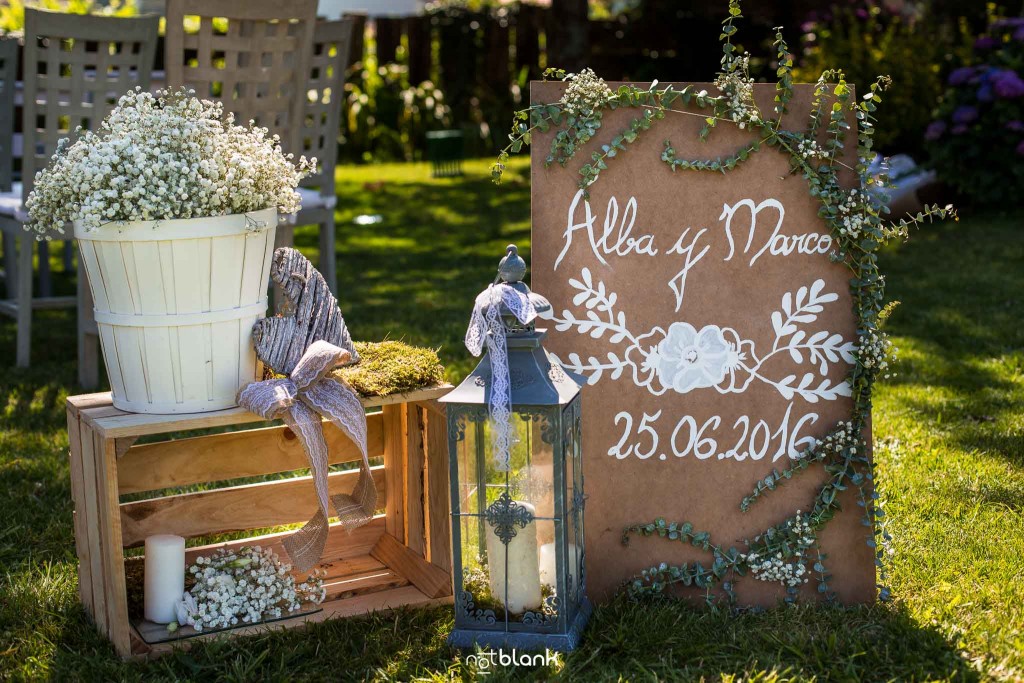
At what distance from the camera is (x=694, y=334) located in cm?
226

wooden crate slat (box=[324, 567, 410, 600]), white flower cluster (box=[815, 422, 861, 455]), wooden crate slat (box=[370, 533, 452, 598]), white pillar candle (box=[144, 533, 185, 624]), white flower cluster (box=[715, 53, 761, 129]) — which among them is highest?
white flower cluster (box=[715, 53, 761, 129])

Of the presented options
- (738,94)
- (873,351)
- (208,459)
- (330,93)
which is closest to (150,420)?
(208,459)

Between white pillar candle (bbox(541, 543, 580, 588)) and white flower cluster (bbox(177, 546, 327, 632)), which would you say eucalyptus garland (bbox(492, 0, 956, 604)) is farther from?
white flower cluster (bbox(177, 546, 327, 632))

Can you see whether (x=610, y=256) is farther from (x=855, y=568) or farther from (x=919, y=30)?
(x=919, y=30)

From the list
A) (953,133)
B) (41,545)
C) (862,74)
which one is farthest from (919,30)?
(41,545)

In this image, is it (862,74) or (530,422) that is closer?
(530,422)

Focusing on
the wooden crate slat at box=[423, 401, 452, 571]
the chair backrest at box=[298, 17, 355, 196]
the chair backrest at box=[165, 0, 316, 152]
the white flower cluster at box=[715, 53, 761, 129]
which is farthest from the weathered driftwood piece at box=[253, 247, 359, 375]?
the chair backrest at box=[298, 17, 355, 196]

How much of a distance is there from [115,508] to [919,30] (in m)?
7.52

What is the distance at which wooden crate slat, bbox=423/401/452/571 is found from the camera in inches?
92.9

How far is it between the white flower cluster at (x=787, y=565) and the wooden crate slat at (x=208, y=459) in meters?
1.00

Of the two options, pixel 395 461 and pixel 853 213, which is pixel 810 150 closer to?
pixel 853 213

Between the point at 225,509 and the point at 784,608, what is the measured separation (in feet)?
4.02

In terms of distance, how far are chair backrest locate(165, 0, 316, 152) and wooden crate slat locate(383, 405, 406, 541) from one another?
1657mm

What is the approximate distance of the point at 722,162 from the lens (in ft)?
7.19
